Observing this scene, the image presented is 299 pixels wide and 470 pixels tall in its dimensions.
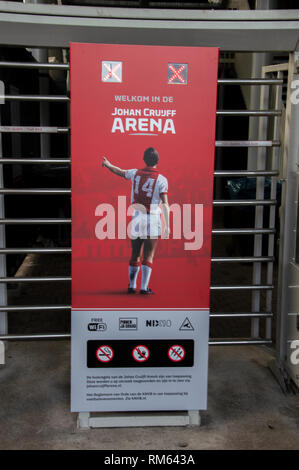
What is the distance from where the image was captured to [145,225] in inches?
99.1

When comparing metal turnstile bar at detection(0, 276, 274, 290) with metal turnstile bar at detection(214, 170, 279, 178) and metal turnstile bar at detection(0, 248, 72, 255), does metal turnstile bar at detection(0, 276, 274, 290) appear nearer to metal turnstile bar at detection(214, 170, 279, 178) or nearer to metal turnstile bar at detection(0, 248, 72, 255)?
metal turnstile bar at detection(0, 248, 72, 255)

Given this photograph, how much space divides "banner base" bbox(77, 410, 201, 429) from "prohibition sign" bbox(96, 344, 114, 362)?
32 centimetres

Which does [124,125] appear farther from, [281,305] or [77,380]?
[281,305]

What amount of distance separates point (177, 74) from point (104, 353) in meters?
1.44

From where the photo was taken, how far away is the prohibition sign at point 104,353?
102 inches

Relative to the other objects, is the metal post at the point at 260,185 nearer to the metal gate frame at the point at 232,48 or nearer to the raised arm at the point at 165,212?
the metal gate frame at the point at 232,48

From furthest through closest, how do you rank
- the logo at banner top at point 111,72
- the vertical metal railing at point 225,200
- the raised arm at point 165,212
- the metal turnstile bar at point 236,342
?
the metal turnstile bar at point 236,342 → the vertical metal railing at point 225,200 → the raised arm at point 165,212 → the logo at banner top at point 111,72

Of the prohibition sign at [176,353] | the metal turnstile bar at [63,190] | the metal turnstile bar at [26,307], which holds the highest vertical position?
the metal turnstile bar at [63,190]

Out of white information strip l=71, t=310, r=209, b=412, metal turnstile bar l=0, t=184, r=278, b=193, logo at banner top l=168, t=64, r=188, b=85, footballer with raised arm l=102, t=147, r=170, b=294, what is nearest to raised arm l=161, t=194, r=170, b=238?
footballer with raised arm l=102, t=147, r=170, b=294

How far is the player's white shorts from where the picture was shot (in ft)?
8.24

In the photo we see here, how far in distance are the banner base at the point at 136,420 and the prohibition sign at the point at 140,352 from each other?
0.35 meters

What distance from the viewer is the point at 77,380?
2607mm

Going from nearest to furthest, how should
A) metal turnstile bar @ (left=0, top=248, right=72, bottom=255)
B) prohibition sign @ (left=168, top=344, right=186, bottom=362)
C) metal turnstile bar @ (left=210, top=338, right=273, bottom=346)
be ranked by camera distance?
prohibition sign @ (left=168, top=344, right=186, bottom=362) → metal turnstile bar @ (left=0, top=248, right=72, bottom=255) → metal turnstile bar @ (left=210, top=338, right=273, bottom=346)

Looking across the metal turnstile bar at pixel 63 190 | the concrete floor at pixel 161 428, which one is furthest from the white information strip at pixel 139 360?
the metal turnstile bar at pixel 63 190
